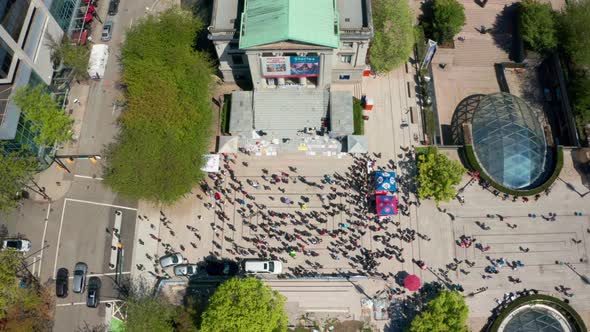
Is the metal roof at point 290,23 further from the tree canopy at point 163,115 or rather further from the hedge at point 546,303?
the hedge at point 546,303

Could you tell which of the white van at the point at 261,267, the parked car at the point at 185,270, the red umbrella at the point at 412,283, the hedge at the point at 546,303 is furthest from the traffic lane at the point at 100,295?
the hedge at the point at 546,303

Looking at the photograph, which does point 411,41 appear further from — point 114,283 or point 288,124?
point 114,283

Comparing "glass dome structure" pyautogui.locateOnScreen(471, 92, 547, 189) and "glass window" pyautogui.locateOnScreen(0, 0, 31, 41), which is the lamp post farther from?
"glass window" pyautogui.locateOnScreen(0, 0, 31, 41)

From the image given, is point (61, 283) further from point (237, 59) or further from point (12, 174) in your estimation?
point (237, 59)

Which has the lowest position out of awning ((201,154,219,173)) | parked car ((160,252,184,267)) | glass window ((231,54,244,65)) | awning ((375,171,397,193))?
parked car ((160,252,184,267))

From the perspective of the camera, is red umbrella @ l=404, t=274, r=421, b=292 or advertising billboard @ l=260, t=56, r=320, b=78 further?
advertising billboard @ l=260, t=56, r=320, b=78

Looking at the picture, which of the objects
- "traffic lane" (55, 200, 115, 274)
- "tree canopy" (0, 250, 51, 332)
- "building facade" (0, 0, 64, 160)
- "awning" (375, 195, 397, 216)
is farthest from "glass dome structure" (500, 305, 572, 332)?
"building facade" (0, 0, 64, 160)

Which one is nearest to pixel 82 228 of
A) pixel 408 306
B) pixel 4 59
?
pixel 4 59
